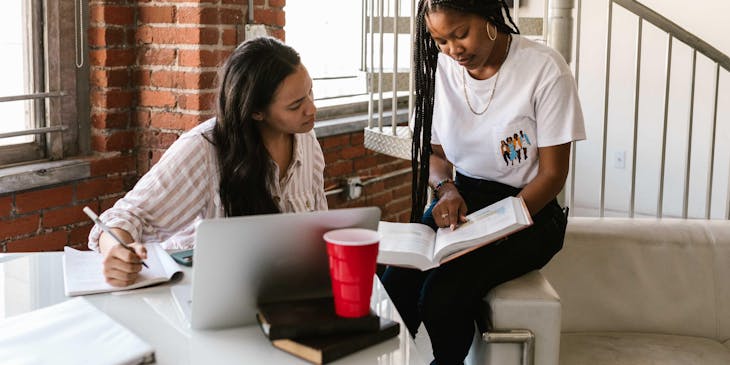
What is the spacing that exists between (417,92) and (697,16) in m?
3.31

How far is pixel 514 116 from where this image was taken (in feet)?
6.45

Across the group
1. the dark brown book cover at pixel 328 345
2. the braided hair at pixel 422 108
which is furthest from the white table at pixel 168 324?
the braided hair at pixel 422 108

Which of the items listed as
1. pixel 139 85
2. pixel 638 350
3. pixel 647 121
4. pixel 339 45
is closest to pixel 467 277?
pixel 638 350

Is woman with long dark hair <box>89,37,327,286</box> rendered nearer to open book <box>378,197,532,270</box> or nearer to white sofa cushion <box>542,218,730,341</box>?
open book <box>378,197,532,270</box>

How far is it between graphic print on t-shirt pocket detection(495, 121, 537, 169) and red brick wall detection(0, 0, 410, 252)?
115cm

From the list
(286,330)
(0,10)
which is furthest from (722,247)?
(0,10)

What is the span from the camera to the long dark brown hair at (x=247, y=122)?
1.73 meters

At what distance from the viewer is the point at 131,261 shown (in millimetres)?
1368

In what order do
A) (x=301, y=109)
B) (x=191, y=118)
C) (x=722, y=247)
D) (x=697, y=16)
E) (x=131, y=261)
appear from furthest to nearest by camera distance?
(x=697, y=16) < (x=191, y=118) < (x=722, y=247) < (x=301, y=109) < (x=131, y=261)

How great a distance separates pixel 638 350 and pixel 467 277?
1.84ft

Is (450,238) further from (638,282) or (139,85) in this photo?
(139,85)

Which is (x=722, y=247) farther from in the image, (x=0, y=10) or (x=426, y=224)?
(x=0, y=10)

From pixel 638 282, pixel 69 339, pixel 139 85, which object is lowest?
pixel 638 282

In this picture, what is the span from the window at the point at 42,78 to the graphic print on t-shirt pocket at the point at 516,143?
1.50 m
